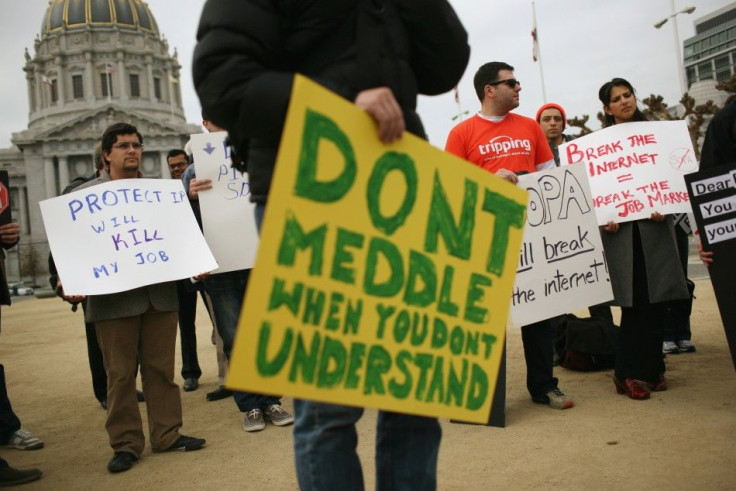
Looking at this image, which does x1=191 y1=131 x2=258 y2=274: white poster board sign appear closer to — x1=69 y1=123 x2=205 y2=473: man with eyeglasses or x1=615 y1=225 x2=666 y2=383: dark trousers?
x1=69 y1=123 x2=205 y2=473: man with eyeglasses

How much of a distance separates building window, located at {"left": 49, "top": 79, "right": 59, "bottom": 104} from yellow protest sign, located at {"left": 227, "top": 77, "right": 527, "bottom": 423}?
90088 mm

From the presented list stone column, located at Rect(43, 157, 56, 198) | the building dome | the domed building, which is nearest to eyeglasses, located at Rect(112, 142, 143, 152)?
the domed building

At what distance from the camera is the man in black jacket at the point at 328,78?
1656mm

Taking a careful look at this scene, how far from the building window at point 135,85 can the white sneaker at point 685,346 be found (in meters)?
85.7

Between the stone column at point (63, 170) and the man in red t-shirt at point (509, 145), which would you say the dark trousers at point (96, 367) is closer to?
the man in red t-shirt at point (509, 145)

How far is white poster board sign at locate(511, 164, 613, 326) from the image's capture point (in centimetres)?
399

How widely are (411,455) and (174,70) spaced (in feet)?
312

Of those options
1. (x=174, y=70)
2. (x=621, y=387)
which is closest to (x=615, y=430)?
(x=621, y=387)

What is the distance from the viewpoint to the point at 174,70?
90.2 m

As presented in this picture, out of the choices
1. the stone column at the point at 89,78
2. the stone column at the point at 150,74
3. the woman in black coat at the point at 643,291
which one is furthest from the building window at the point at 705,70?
the woman in black coat at the point at 643,291

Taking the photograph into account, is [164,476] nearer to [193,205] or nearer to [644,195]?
[193,205]

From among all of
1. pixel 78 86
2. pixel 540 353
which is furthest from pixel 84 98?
pixel 540 353

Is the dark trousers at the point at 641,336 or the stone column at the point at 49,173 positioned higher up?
the stone column at the point at 49,173

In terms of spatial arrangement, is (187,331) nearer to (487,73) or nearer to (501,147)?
(501,147)
